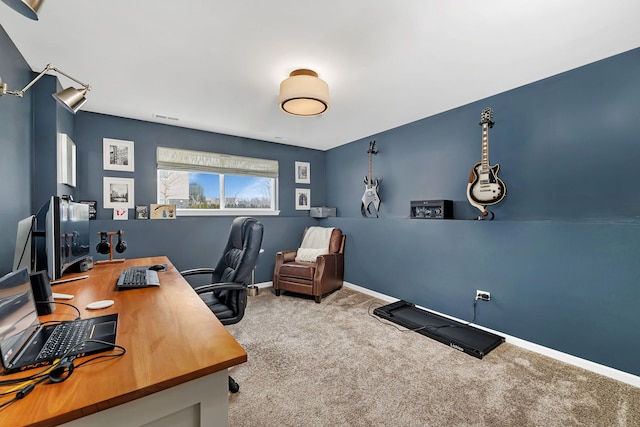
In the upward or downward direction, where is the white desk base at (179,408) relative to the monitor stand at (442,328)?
upward

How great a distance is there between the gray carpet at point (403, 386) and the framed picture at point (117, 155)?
247cm

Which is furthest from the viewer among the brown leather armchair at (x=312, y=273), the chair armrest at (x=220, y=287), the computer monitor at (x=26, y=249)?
the brown leather armchair at (x=312, y=273)

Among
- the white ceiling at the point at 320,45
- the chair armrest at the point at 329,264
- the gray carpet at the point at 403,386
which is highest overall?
the white ceiling at the point at 320,45

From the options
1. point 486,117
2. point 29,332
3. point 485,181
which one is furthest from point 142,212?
point 486,117

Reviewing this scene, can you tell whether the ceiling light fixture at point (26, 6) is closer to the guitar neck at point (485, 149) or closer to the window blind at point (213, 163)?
the window blind at point (213, 163)

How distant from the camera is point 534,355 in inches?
89.8

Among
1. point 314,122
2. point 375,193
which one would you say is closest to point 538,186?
point 375,193

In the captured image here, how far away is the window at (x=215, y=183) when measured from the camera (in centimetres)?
367

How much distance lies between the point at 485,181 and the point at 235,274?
8.23 ft

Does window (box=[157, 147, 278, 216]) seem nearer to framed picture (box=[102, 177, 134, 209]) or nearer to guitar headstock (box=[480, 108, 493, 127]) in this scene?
framed picture (box=[102, 177, 134, 209])

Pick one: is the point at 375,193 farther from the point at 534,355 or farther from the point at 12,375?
the point at 12,375

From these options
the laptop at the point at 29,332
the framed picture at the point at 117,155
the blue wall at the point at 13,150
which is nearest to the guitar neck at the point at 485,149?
the laptop at the point at 29,332

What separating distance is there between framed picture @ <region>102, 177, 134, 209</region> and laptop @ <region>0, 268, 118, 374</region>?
8.78 ft

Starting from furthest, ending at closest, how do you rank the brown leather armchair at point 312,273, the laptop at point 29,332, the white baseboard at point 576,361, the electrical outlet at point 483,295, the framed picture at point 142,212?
the brown leather armchair at point 312,273 → the framed picture at point 142,212 → the electrical outlet at point 483,295 → the white baseboard at point 576,361 → the laptop at point 29,332
